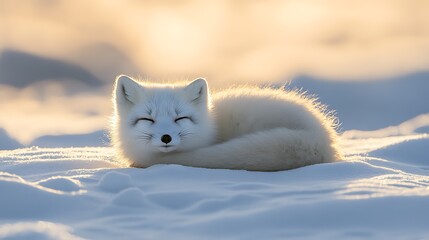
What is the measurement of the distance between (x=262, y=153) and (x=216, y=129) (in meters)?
0.59

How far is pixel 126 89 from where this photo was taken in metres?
4.49

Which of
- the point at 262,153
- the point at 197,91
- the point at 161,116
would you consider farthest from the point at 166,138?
the point at 262,153

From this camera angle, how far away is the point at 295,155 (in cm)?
417

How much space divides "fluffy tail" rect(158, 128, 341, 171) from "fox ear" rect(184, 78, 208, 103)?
39 cm

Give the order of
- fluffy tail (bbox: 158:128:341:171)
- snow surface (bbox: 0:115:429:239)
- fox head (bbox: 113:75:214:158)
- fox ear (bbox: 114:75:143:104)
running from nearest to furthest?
snow surface (bbox: 0:115:429:239), fluffy tail (bbox: 158:128:341:171), fox head (bbox: 113:75:214:158), fox ear (bbox: 114:75:143:104)

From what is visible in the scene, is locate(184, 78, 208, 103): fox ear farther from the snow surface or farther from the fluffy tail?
the snow surface

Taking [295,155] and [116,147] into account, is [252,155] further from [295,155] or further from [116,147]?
[116,147]

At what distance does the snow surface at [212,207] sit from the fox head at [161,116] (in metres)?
0.56

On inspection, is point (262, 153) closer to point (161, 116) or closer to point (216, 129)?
point (216, 129)

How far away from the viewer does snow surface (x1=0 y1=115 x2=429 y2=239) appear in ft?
8.22

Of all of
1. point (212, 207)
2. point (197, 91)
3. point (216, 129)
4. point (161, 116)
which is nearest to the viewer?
point (212, 207)

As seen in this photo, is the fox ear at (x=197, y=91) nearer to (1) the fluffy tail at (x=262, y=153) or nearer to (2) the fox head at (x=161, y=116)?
(2) the fox head at (x=161, y=116)

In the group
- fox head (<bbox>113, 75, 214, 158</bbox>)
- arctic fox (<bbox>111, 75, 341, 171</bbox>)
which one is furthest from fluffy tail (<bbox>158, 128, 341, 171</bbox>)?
fox head (<bbox>113, 75, 214, 158</bbox>)

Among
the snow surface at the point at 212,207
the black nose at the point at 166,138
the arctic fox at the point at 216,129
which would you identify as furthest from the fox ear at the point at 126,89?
the snow surface at the point at 212,207
